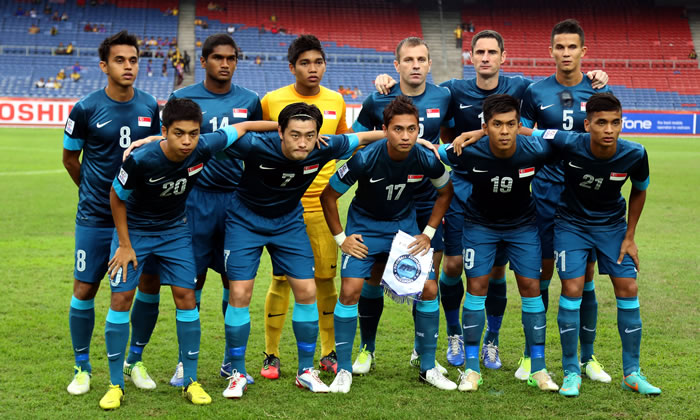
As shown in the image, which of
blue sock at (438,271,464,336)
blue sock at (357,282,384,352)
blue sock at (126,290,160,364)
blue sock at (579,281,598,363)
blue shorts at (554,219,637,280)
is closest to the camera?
blue shorts at (554,219,637,280)

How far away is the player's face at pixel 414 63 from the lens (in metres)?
5.41

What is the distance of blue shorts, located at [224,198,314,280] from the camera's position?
4891mm

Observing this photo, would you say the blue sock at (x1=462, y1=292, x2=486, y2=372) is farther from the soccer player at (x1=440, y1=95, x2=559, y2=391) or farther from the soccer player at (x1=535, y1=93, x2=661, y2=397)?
the soccer player at (x1=535, y1=93, x2=661, y2=397)

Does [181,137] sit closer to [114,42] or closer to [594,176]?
[114,42]

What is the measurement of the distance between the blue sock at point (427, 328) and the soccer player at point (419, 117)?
397mm

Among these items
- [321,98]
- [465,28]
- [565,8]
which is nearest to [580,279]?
[321,98]

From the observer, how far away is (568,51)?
5379 millimetres

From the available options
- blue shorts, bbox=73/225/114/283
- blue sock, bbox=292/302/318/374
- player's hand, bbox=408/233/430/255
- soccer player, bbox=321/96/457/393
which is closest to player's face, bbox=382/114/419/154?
soccer player, bbox=321/96/457/393

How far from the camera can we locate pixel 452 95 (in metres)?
5.75

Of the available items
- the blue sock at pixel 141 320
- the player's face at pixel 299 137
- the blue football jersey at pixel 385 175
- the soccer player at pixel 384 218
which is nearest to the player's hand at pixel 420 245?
the soccer player at pixel 384 218

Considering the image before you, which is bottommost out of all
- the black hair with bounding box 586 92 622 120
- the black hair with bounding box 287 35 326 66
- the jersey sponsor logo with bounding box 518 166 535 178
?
the jersey sponsor logo with bounding box 518 166 535 178

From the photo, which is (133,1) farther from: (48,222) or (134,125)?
(134,125)

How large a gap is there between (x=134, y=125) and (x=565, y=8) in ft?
158

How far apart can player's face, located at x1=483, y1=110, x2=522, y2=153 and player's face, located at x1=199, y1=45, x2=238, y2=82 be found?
1.98m
